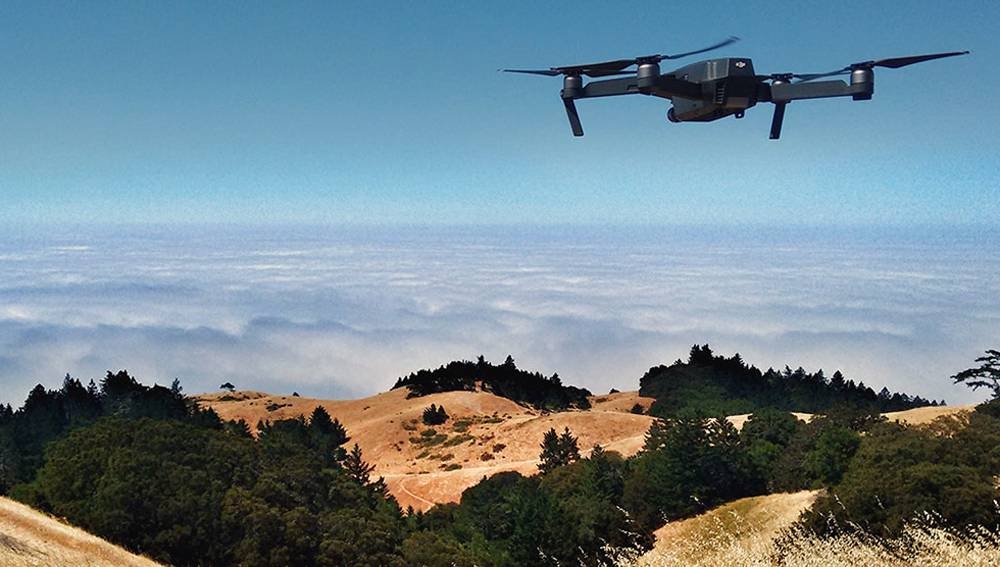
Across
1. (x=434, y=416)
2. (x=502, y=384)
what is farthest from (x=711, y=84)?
(x=502, y=384)

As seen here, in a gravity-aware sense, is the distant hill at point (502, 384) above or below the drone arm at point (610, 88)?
below

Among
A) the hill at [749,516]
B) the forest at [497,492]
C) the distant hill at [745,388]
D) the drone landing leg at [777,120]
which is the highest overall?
the drone landing leg at [777,120]

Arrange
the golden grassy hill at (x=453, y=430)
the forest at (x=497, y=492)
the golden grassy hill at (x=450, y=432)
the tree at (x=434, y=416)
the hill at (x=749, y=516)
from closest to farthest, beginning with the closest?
the forest at (x=497, y=492) → the hill at (x=749, y=516) → the golden grassy hill at (x=453, y=430) → the golden grassy hill at (x=450, y=432) → the tree at (x=434, y=416)

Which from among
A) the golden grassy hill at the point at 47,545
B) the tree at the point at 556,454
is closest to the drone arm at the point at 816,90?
the golden grassy hill at the point at 47,545

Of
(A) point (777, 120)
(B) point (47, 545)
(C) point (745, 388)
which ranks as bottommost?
(C) point (745, 388)

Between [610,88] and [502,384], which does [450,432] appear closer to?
[502,384]

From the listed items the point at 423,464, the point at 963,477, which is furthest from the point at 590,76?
the point at 423,464

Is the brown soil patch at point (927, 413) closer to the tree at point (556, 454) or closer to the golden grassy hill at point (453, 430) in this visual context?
the golden grassy hill at point (453, 430)

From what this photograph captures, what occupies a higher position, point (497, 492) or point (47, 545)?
point (47, 545)
